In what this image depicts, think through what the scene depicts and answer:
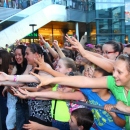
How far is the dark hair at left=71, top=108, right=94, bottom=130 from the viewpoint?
7.68 feet

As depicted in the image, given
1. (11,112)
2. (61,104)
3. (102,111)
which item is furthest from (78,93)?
(11,112)

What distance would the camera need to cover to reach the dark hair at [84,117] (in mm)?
2342

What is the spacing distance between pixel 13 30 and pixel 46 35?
5.76m

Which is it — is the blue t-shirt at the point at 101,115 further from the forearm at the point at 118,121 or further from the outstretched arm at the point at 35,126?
the outstretched arm at the point at 35,126

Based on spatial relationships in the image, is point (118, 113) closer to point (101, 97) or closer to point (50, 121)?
point (101, 97)

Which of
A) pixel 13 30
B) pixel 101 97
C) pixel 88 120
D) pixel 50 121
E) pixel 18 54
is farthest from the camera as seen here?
pixel 13 30

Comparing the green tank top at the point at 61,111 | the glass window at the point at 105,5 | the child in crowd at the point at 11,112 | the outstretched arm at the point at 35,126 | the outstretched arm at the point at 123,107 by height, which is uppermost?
the glass window at the point at 105,5

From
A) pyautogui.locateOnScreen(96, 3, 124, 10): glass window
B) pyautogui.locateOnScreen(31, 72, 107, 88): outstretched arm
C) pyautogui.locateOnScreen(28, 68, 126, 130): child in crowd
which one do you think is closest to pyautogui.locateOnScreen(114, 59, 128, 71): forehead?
pyautogui.locateOnScreen(31, 72, 107, 88): outstretched arm

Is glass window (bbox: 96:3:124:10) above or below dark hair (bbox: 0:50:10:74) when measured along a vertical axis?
above

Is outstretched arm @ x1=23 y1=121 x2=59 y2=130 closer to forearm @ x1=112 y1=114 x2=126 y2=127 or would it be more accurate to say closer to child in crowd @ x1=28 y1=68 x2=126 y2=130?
child in crowd @ x1=28 y1=68 x2=126 y2=130

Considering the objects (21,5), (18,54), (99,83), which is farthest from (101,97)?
(21,5)

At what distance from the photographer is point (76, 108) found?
8.30 feet

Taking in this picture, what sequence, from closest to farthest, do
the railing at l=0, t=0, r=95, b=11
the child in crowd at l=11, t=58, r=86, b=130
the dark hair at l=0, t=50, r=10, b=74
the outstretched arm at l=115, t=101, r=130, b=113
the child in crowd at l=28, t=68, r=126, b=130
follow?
the outstretched arm at l=115, t=101, r=130, b=113 → the child in crowd at l=28, t=68, r=126, b=130 → the child in crowd at l=11, t=58, r=86, b=130 → the dark hair at l=0, t=50, r=10, b=74 → the railing at l=0, t=0, r=95, b=11

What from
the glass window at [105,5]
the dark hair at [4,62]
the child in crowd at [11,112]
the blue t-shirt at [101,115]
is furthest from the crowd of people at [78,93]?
the glass window at [105,5]
